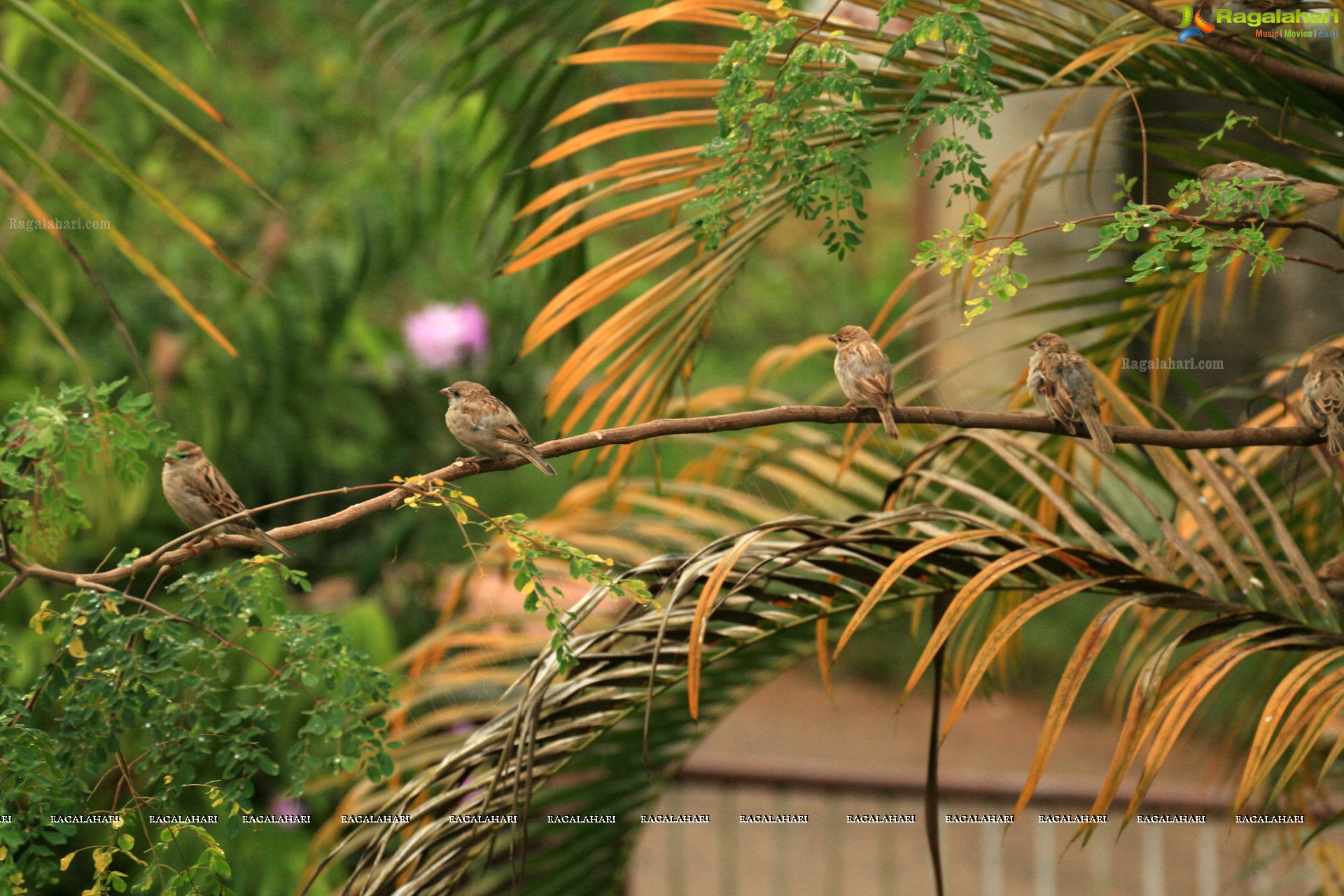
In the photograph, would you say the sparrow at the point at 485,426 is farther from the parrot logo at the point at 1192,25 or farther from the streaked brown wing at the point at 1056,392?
the parrot logo at the point at 1192,25

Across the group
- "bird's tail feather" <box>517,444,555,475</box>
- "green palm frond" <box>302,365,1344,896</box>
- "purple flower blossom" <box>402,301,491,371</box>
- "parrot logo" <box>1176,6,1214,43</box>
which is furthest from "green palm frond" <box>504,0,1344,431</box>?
"purple flower blossom" <box>402,301,491,371</box>

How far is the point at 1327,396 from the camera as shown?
1.84 m

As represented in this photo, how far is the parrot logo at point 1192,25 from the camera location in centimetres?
173

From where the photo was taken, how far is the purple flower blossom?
4730mm

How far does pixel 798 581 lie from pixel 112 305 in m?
1.23

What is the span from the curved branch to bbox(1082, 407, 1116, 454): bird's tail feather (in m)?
0.05

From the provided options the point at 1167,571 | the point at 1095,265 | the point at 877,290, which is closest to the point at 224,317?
the point at 1095,265

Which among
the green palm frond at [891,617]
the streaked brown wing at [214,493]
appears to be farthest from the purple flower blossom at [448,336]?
the streaked brown wing at [214,493]

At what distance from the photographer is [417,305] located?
777 cm

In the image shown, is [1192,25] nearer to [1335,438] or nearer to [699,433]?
[1335,438]

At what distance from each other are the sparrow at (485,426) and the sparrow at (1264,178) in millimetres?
1178

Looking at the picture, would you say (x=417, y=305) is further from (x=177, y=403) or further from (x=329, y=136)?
(x=177, y=403)

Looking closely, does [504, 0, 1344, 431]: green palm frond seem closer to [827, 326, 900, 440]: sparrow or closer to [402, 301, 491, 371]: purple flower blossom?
[827, 326, 900, 440]: sparrow

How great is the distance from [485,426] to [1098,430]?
3.46ft
